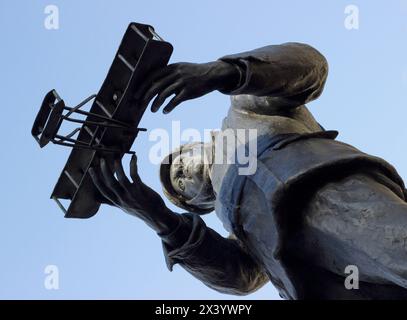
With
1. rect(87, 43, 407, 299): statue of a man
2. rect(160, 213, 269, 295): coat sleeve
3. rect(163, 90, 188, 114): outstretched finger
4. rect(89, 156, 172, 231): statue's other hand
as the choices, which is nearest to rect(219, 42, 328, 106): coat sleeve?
rect(87, 43, 407, 299): statue of a man

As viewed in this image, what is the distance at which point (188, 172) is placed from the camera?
24.2 feet

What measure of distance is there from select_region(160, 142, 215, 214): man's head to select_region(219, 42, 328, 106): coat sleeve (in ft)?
2.95

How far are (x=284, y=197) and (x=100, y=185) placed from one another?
1241mm

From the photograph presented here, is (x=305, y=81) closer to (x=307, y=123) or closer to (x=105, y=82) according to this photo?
(x=307, y=123)

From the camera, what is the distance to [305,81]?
6516mm

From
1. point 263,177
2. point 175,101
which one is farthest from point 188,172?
point 175,101

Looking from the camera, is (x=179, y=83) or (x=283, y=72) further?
(x=283, y=72)

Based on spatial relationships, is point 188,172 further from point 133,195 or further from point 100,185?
point 100,185

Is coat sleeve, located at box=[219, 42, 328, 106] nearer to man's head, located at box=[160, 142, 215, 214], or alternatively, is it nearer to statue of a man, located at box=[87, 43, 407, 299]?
statue of a man, located at box=[87, 43, 407, 299]

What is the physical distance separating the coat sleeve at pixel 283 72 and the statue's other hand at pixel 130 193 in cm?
87

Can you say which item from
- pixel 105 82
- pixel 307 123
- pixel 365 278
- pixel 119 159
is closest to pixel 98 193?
pixel 119 159

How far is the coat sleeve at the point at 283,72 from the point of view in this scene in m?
6.21

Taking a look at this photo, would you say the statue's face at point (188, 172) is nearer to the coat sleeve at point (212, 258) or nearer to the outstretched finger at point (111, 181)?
the coat sleeve at point (212, 258)
